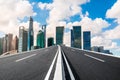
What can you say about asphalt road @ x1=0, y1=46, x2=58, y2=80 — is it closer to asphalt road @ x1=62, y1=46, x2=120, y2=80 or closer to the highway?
the highway

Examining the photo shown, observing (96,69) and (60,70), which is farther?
(96,69)

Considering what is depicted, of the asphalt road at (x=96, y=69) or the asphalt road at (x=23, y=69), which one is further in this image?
the asphalt road at (x=96, y=69)

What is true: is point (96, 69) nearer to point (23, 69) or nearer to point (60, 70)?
point (60, 70)

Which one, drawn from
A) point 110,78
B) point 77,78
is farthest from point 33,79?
point 110,78

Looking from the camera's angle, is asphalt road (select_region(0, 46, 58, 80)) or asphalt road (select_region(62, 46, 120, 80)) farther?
asphalt road (select_region(62, 46, 120, 80))

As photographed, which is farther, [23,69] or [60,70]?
[23,69]

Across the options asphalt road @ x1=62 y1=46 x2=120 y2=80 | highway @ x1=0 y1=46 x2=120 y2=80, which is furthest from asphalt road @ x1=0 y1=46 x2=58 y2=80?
asphalt road @ x1=62 y1=46 x2=120 y2=80

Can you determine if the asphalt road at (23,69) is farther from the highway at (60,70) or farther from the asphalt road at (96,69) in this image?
the asphalt road at (96,69)

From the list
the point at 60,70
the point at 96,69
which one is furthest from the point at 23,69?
the point at 96,69

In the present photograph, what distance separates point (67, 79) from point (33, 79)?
125 centimetres

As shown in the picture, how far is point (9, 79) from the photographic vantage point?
24.2 ft

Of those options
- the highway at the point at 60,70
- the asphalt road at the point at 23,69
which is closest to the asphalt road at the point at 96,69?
the highway at the point at 60,70

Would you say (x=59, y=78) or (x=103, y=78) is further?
(x=103, y=78)

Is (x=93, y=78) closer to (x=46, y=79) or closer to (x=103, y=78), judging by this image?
(x=103, y=78)
